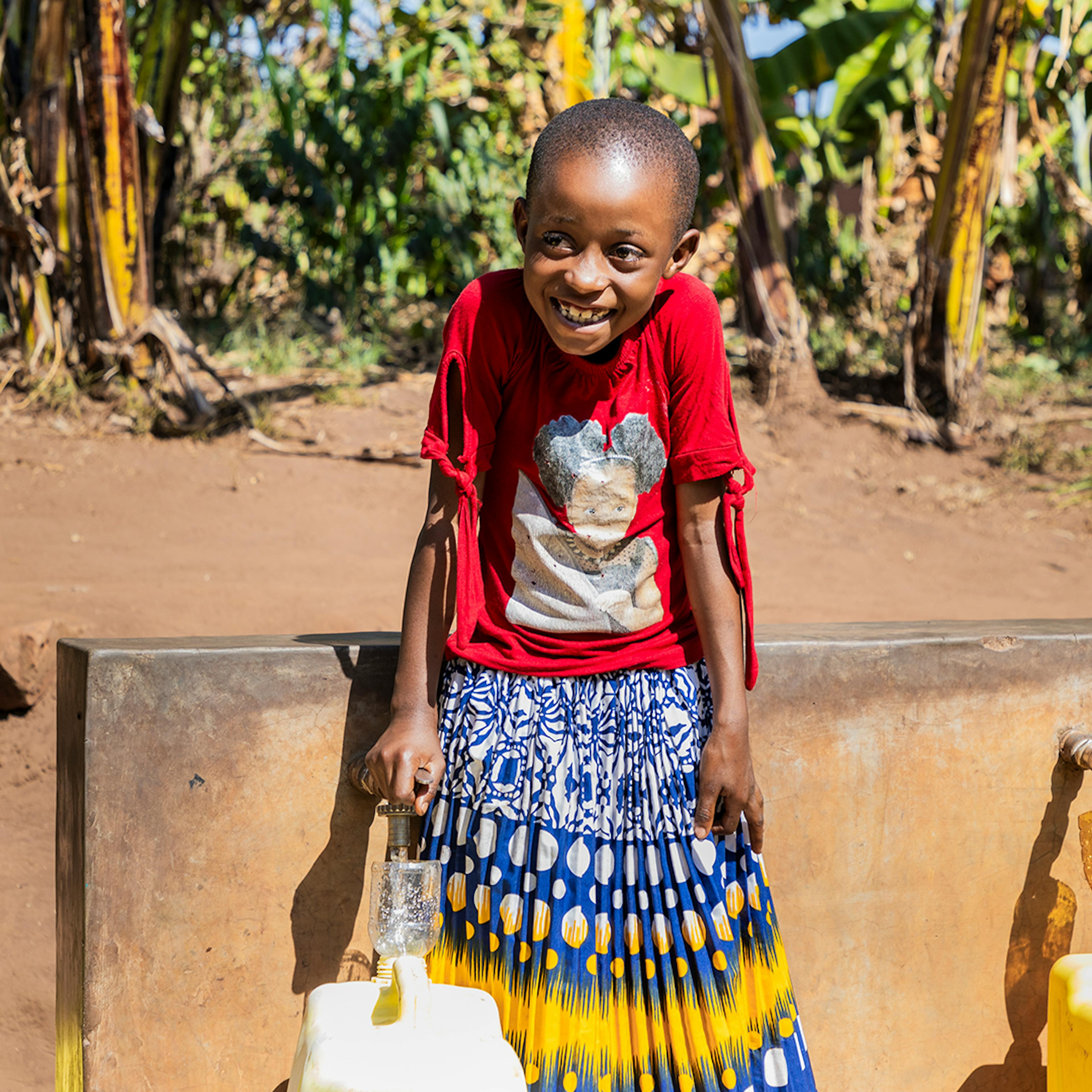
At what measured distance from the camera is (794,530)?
528 centimetres

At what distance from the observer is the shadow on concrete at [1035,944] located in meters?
2.12

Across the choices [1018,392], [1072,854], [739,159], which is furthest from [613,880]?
[1018,392]

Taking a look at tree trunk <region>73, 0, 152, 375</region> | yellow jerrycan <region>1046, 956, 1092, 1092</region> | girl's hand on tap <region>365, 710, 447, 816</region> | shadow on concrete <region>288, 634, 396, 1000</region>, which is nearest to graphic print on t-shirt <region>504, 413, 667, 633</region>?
girl's hand on tap <region>365, 710, 447, 816</region>

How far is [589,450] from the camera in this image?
1580 millimetres

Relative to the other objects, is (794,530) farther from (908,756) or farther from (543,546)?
(543,546)

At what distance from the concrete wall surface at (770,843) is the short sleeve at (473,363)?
17.0 inches

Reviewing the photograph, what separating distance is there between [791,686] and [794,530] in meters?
3.41

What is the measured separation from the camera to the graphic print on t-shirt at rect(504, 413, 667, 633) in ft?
5.19

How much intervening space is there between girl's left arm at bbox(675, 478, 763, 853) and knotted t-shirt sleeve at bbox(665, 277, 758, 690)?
2 cm

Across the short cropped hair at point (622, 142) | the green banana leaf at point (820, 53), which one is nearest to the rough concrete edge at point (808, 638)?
the short cropped hair at point (622, 142)

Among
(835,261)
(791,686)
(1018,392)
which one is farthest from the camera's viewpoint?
(835,261)

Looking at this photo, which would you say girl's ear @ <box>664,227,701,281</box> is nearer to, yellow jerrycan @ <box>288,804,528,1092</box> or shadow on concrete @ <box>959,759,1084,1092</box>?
yellow jerrycan @ <box>288,804,528,1092</box>

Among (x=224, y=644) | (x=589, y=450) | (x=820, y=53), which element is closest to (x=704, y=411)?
(x=589, y=450)

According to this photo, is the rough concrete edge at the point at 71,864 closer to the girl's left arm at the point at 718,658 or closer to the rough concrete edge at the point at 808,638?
the rough concrete edge at the point at 808,638
